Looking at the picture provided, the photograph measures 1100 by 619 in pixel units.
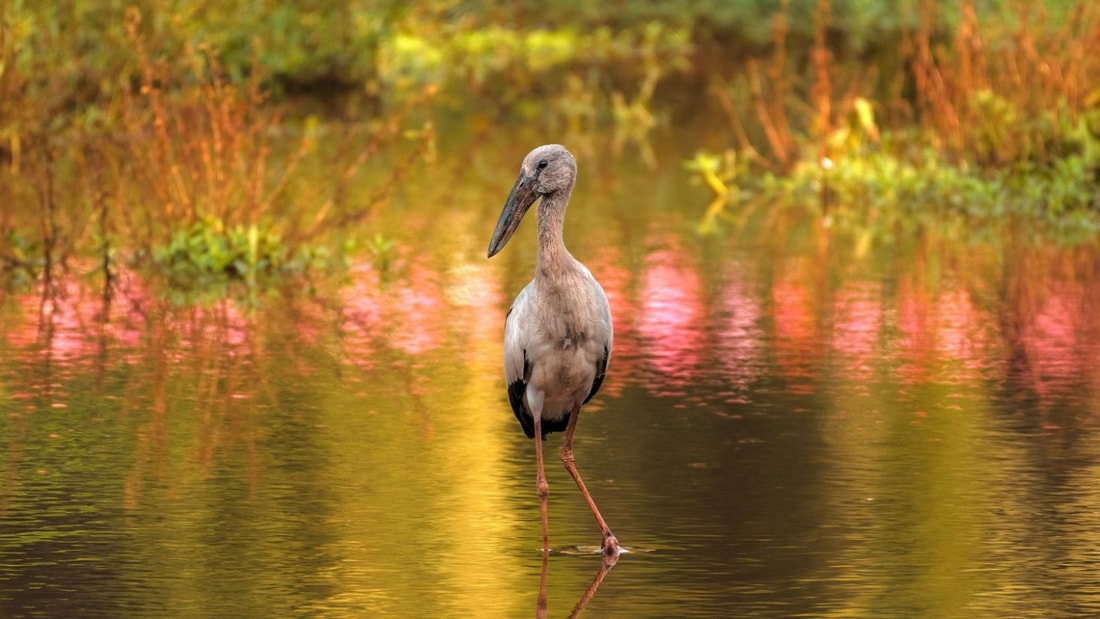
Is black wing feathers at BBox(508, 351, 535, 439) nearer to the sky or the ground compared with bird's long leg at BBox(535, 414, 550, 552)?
nearer to the sky

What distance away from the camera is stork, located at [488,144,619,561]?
27.3 ft

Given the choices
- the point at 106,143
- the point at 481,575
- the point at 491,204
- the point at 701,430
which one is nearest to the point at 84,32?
the point at 491,204

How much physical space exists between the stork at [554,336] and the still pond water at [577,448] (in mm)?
434

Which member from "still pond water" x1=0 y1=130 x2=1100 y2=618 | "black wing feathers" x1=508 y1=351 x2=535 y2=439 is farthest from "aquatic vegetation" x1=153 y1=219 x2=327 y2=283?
"black wing feathers" x1=508 y1=351 x2=535 y2=439

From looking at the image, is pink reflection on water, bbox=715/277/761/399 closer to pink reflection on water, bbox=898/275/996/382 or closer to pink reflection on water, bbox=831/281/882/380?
pink reflection on water, bbox=831/281/882/380

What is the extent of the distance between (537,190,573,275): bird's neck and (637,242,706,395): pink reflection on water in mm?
3069

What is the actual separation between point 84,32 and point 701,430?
13.2 metres

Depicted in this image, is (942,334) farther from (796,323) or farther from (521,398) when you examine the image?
(521,398)

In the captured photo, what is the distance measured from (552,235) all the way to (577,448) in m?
1.90

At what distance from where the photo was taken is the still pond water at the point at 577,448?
25.1ft

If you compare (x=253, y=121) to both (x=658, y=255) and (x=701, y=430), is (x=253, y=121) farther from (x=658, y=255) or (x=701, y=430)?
(x=701, y=430)

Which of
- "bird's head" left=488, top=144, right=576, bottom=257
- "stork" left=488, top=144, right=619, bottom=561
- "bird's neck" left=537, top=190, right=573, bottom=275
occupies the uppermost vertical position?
"bird's head" left=488, top=144, right=576, bottom=257


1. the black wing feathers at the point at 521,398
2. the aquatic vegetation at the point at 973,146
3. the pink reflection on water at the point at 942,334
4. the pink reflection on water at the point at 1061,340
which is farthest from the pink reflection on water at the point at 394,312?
the aquatic vegetation at the point at 973,146

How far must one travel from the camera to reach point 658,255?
57.0ft
